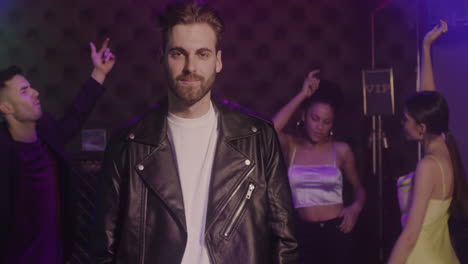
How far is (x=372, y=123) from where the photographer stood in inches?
125

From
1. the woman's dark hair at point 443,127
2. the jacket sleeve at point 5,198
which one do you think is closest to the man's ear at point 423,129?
the woman's dark hair at point 443,127

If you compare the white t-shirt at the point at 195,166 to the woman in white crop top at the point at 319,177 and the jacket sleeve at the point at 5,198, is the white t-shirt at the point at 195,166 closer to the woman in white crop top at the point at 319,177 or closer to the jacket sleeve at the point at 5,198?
the jacket sleeve at the point at 5,198

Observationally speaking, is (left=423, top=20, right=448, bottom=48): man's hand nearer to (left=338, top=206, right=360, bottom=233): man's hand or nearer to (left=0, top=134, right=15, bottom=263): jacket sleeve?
(left=338, top=206, right=360, bottom=233): man's hand

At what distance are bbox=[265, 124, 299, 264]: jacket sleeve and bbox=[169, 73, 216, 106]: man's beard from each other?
0.32m

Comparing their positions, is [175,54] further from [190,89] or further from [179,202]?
[179,202]

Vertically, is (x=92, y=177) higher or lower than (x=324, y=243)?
higher

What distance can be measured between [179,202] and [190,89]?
36cm

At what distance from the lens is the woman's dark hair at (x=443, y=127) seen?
2.38 meters

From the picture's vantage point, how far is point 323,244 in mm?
2914

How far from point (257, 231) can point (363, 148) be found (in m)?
2.12

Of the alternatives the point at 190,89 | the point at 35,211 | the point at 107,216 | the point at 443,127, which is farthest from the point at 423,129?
the point at 35,211

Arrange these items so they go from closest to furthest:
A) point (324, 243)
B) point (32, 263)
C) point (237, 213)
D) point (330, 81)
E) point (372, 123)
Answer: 1. point (237, 213)
2. point (32, 263)
3. point (324, 243)
4. point (372, 123)
5. point (330, 81)

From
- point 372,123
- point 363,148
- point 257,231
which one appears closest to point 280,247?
point 257,231

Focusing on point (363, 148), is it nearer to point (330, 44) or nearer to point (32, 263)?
point (330, 44)
